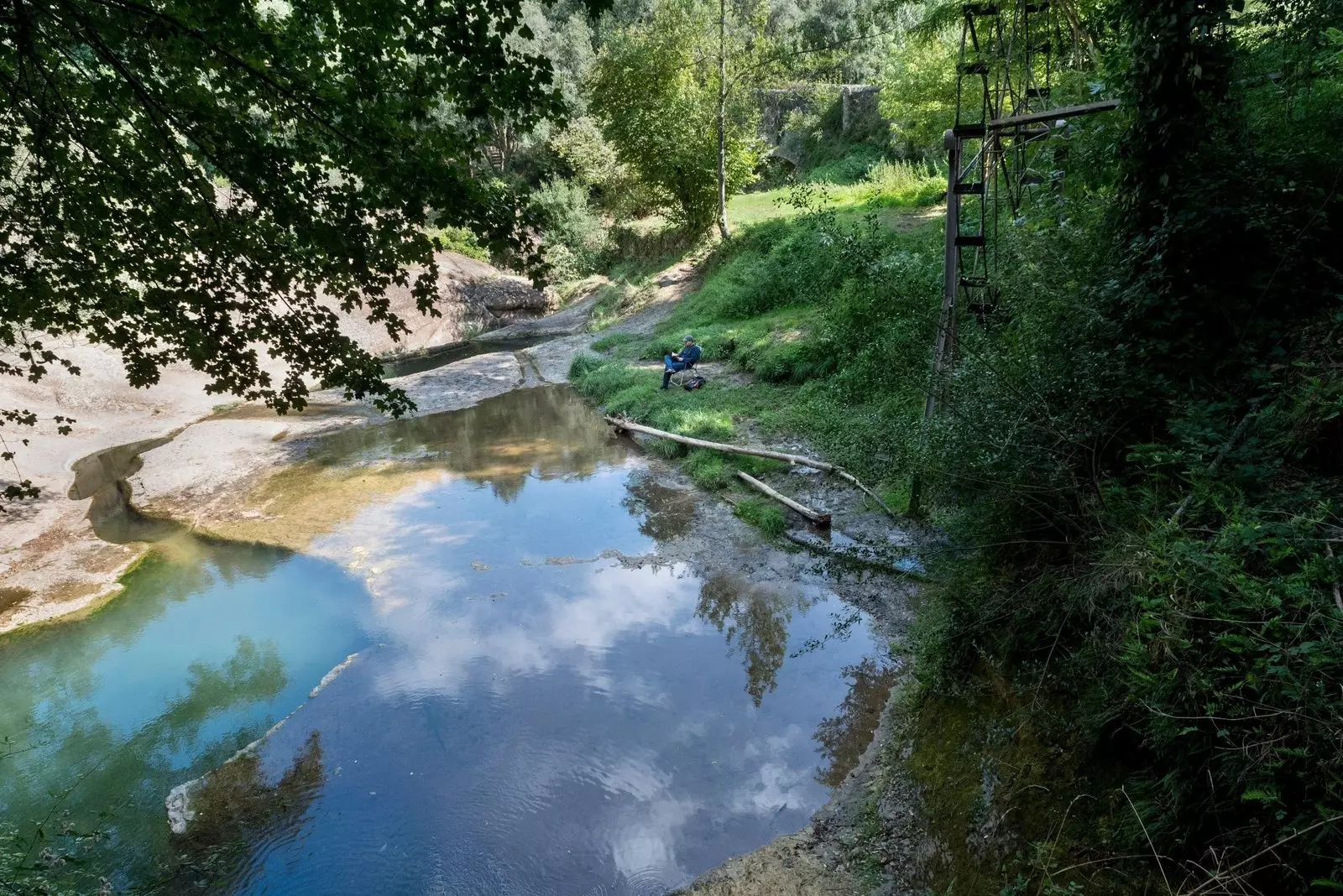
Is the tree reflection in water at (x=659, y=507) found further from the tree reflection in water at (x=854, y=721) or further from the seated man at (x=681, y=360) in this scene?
the seated man at (x=681, y=360)

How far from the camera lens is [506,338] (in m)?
25.9

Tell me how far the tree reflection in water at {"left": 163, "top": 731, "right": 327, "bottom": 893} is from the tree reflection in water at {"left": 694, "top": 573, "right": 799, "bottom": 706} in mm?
3837

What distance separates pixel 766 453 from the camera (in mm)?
11070

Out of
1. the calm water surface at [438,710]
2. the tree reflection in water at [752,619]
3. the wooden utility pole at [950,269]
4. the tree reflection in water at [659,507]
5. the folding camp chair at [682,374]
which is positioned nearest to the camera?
the calm water surface at [438,710]

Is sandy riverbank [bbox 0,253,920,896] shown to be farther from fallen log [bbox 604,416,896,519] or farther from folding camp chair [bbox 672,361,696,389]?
folding camp chair [bbox 672,361,696,389]

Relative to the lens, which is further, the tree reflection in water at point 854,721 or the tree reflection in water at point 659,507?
the tree reflection in water at point 659,507

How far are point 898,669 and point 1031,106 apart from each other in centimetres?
900

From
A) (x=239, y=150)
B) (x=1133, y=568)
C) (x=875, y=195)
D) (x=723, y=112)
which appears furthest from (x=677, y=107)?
(x=1133, y=568)

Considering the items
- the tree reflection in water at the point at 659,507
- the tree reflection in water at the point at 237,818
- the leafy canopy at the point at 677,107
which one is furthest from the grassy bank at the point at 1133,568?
the leafy canopy at the point at 677,107

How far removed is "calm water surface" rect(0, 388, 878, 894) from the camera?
5.50m

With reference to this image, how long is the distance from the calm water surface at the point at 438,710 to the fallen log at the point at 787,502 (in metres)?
0.98

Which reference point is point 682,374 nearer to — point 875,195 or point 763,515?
point 763,515

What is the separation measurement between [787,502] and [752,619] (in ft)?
7.24

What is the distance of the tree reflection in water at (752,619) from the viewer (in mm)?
7262
